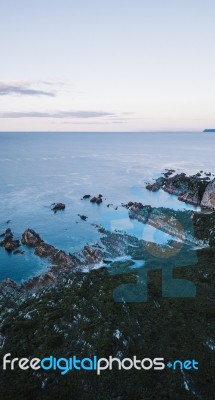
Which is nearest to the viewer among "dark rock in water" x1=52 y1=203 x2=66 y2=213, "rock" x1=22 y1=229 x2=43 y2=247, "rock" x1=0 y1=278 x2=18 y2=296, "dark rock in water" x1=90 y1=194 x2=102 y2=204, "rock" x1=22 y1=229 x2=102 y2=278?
"rock" x1=0 y1=278 x2=18 y2=296

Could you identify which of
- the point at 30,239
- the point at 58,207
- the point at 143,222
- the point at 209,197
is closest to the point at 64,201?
the point at 58,207

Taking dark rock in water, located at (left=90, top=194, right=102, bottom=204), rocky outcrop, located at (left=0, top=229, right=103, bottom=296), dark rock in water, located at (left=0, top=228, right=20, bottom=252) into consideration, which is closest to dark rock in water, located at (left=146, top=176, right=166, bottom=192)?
dark rock in water, located at (left=90, top=194, right=102, bottom=204)

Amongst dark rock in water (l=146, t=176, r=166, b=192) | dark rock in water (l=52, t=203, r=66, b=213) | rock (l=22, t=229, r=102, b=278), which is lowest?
rock (l=22, t=229, r=102, b=278)

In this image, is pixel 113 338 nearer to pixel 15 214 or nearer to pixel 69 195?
pixel 15 214

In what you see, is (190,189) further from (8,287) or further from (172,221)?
(8,287)

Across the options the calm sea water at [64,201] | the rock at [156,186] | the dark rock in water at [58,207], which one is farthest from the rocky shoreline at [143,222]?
the rock at [156,186]

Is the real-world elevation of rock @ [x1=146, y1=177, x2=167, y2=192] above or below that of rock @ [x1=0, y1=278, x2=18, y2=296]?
above

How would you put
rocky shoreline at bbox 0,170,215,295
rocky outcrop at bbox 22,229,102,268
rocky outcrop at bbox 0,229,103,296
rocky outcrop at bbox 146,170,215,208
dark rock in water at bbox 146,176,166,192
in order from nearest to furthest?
1. rocky outcrop at bbox 0,229,103,296
2. rocky shoreline at bbox 0,170,215,295
3. rocky outcrop at bbox 22,229,102,268
4. rocky outcrop at bbox 146,170,215,208
5. dark rock in water at bbox 146,176,166,192

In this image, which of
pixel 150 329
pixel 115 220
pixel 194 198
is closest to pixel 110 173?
pixel 194 198

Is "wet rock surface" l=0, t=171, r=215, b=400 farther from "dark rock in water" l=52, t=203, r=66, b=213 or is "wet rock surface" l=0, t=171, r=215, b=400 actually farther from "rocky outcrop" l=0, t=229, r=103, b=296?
"dark rock in water" l=52, t=203, r=66, b=213
